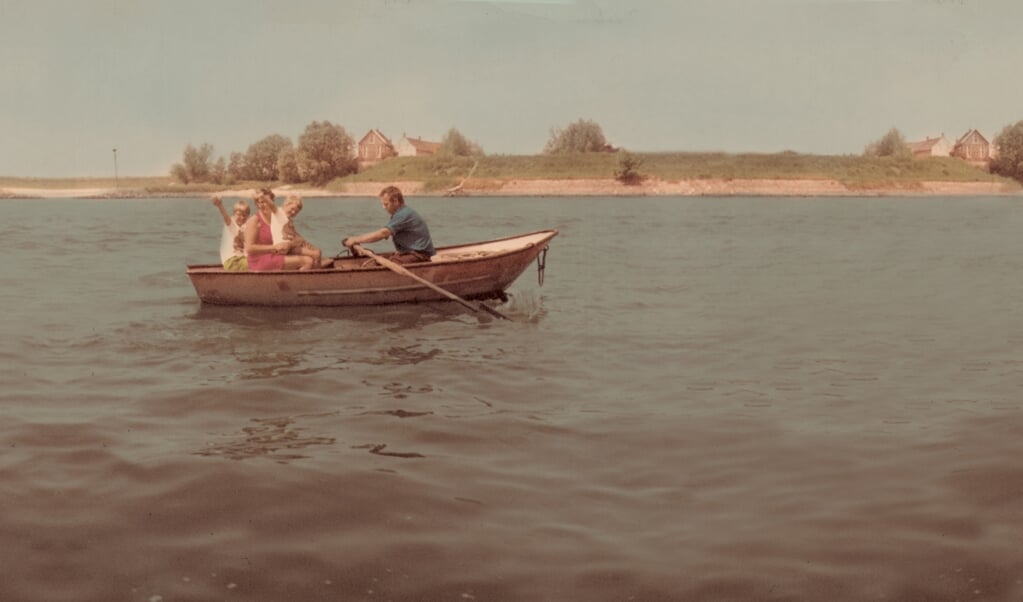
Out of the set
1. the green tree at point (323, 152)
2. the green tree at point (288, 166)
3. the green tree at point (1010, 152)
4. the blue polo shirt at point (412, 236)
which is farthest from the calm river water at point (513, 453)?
the green tree at point (1010, 152)

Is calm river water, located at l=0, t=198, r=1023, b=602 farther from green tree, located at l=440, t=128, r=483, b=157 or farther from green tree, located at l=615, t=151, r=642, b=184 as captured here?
green tree, located at l=440, t=128, r=483, b=157

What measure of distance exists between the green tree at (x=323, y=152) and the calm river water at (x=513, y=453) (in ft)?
278

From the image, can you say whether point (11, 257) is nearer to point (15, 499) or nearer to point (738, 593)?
point (15, 499)

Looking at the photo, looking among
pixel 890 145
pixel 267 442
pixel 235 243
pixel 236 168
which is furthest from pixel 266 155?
pixel 267 442

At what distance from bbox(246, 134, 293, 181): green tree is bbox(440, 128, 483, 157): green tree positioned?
16.8 meters

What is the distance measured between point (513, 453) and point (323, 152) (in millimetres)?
94467

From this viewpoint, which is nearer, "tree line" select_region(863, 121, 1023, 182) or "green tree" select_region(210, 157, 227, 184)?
"tree line" select_region(863, 121, 1023, 182)

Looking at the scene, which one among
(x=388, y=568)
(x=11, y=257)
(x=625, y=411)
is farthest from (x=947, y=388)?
(x=11, y=257)

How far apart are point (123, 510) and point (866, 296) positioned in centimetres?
1408

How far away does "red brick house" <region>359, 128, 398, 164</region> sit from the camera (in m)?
107

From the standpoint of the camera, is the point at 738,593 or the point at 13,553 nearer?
the point at 738,593

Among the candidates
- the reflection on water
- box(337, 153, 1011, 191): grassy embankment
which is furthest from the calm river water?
box(337, 153, 1011, 191): grassy embankment

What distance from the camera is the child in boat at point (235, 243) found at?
1414 cm

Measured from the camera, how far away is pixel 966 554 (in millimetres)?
4953
